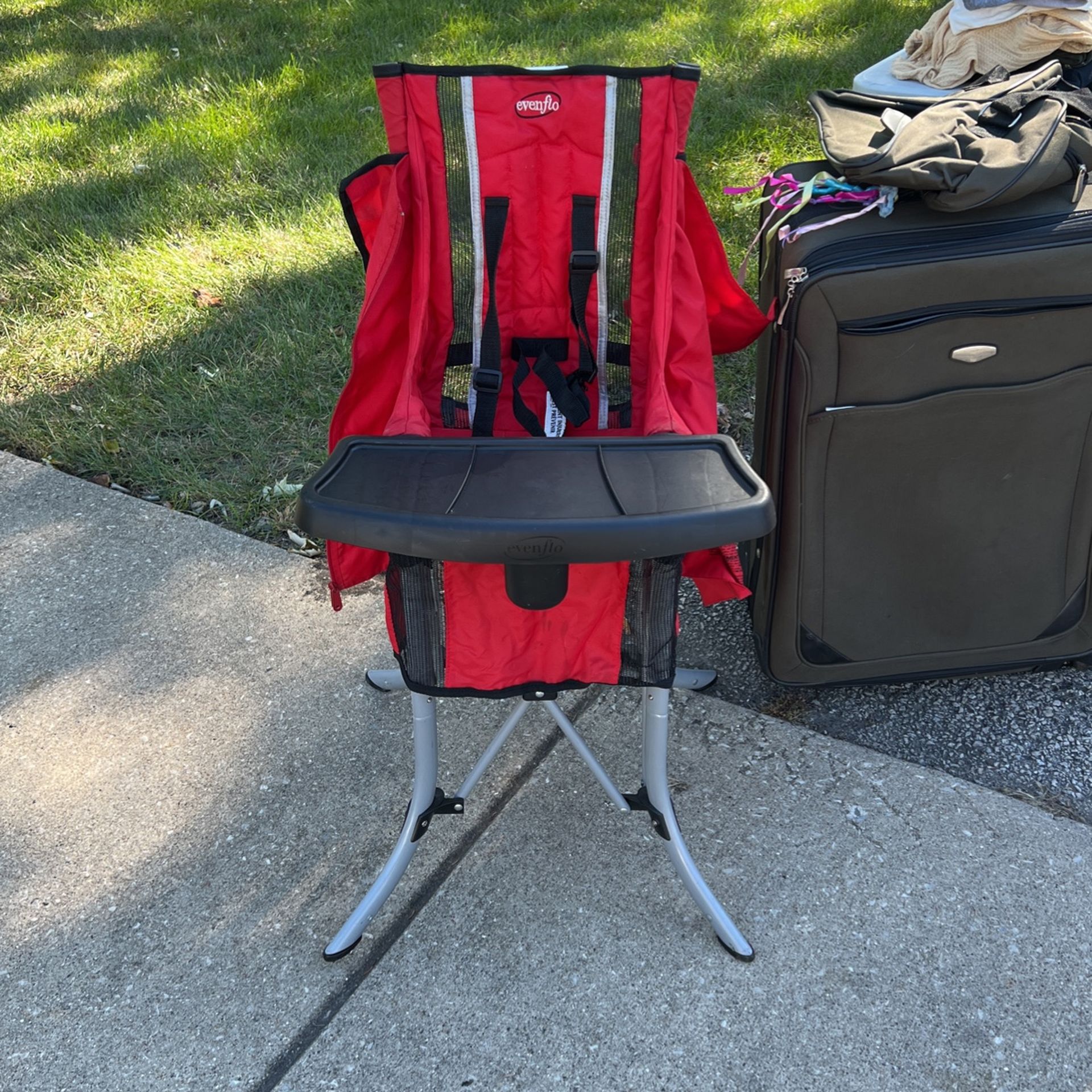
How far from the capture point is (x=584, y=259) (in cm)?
178

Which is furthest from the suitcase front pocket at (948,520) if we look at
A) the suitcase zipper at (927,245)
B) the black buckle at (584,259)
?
the black buckle at (584,259)

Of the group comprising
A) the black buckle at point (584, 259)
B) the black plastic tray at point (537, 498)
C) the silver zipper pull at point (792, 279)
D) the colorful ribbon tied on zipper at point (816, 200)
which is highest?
the colorful ribbon tied on zipper at point (816, 200)

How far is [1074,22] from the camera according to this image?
2168 mm

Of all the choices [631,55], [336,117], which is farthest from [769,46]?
[336,117]

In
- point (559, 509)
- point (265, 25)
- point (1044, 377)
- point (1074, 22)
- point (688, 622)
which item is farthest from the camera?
point (265, 25)

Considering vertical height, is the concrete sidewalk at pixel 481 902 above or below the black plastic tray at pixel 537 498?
below

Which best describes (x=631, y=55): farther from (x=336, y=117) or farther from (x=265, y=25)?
(x=265, y=25)

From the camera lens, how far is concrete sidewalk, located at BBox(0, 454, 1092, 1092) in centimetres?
157

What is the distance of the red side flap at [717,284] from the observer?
1.80 meters

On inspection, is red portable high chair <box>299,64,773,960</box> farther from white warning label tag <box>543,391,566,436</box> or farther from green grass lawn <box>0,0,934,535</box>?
green grass lawn <box>0,0,934,535</box>

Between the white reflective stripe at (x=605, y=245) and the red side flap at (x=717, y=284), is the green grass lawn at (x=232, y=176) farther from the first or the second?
the white reflective stripe at (x=605, y=245)

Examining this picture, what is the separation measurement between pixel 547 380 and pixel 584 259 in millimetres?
221

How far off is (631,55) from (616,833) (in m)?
4.05

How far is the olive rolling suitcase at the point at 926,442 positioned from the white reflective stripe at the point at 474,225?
0.53 metres
